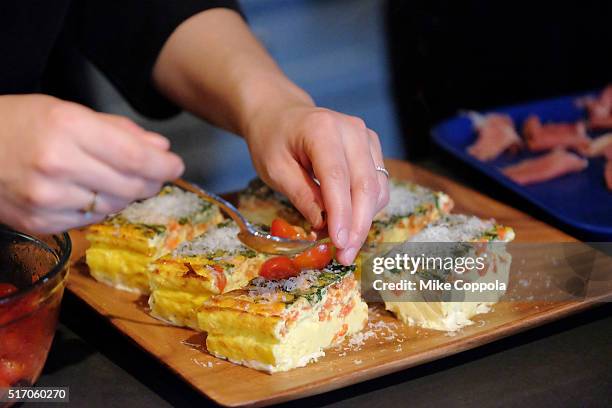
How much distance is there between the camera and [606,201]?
2.07m

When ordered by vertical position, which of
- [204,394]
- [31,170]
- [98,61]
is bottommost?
[204,394]

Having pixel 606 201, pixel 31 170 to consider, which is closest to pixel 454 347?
pixel 31 170

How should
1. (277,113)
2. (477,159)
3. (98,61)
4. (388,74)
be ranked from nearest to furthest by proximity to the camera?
(277,113)
(98,61)
(477,159)
(388,74)

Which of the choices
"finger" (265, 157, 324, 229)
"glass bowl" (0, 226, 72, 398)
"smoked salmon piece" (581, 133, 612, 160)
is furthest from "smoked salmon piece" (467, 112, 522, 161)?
"glass bowl" (0, 226, 72, 398)

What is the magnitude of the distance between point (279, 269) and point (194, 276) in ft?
0.53

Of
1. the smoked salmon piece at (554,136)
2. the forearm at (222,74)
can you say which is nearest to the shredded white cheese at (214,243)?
the forearm at (222,74)

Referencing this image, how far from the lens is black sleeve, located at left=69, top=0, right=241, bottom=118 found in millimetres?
1907

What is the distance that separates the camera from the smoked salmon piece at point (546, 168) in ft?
7.20

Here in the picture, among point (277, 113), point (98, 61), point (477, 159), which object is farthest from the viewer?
point (477, 159)

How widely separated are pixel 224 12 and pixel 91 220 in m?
0.91

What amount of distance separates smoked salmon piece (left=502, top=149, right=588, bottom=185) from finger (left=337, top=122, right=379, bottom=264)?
2.75 feet

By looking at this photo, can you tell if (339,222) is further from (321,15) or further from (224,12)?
(321,15)

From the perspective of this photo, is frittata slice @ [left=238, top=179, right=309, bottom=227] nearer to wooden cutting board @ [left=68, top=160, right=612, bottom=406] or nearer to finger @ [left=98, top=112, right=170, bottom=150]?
wooden cutting board @ [left=68, top=160, right=612, bottom=406]

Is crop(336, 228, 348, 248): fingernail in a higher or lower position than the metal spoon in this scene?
higher
